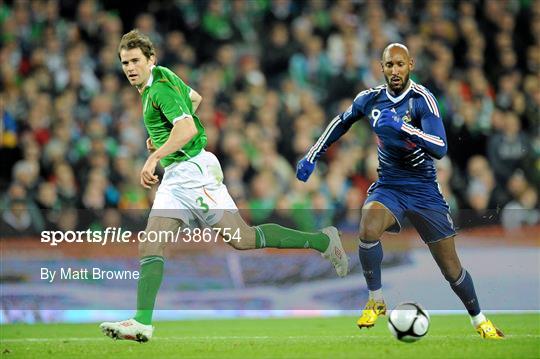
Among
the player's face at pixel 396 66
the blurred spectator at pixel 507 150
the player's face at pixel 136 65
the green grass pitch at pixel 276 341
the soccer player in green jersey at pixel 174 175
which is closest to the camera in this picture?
the green grass pitch at pixel 276 341

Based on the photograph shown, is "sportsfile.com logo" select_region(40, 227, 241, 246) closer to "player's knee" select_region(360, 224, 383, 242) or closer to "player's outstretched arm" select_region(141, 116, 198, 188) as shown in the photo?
"player's knee" select_region(360, 224, 383, 242)

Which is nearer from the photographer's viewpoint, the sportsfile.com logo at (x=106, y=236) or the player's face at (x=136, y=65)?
the player's face at (x=136, y=65)

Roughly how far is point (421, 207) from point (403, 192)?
188 millimetres

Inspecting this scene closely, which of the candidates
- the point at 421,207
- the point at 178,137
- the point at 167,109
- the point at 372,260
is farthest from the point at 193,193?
the point at 421,207

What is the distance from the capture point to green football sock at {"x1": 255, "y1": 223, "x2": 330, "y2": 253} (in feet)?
29.6

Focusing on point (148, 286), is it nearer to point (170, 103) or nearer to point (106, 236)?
point (170, 103)

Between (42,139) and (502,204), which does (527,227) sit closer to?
(502,204)

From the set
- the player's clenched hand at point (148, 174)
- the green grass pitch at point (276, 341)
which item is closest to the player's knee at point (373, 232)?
the green grass pitch at point (276, 341)

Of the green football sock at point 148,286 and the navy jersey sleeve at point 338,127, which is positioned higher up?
the navy jersey sleeve at point 338,127

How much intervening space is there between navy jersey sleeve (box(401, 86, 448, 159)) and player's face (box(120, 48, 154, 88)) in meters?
2.01

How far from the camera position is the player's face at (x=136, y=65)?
867 centimetres

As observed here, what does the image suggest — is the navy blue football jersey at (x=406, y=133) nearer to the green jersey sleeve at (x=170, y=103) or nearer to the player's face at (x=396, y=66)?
the player's face at (x=396, y=66)

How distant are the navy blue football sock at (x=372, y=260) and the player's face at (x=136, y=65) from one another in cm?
216

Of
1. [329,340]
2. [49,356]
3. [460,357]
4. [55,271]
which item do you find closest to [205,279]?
[55,271]
